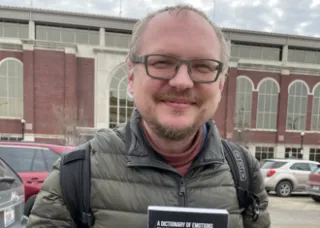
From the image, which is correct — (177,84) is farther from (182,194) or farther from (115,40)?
(115,40)

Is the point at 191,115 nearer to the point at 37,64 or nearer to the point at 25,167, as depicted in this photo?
the point at 25,167

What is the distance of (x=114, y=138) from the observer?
128cm

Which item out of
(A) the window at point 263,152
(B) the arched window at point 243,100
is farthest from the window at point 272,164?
(A) the window at point 263,152

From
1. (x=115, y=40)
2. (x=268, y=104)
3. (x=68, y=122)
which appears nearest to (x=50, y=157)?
(x=68, y=122)

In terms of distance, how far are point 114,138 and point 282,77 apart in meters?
32.4

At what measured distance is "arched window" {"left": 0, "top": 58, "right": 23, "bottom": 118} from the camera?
1007 inches

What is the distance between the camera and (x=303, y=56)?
3281 centimetres

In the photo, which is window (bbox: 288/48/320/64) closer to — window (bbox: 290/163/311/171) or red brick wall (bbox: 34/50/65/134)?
window (bbox: 290/163/311/171)

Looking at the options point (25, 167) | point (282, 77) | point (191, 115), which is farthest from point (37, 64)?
point (191, 115)

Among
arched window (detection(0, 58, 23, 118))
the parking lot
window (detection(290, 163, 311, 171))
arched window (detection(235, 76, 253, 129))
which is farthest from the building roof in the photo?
the parking lot

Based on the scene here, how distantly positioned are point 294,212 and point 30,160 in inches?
282

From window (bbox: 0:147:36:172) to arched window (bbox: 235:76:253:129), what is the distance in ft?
87.2

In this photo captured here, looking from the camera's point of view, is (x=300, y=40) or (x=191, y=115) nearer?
(x=191, y=115)

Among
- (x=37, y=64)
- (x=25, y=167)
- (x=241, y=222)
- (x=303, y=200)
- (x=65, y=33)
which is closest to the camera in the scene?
(x=241, y=222)
